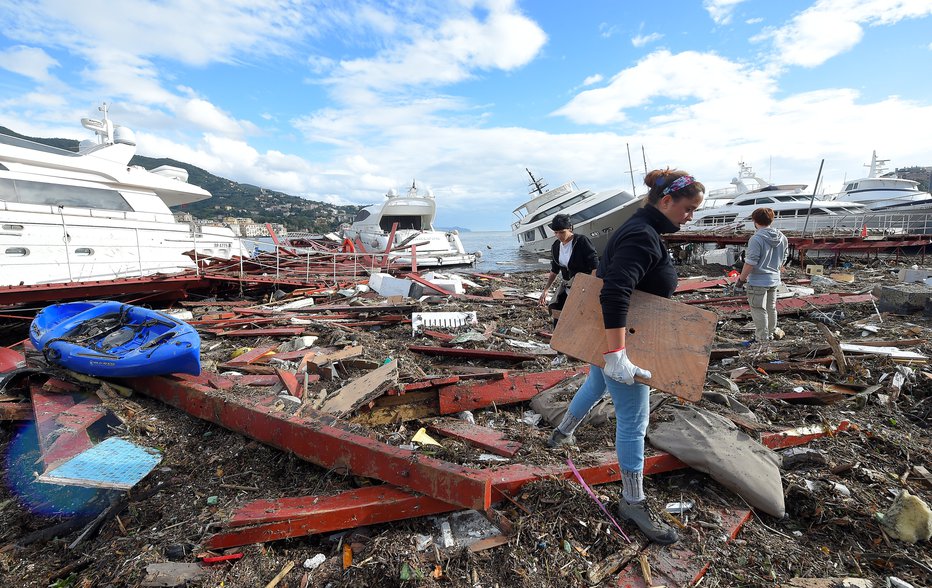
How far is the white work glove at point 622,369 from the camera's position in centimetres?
217

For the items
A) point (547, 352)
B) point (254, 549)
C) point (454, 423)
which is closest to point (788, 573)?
point (454, 423)

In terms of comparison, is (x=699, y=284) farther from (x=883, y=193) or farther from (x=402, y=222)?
(x=883, y=193)

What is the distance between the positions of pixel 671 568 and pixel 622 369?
100 cm

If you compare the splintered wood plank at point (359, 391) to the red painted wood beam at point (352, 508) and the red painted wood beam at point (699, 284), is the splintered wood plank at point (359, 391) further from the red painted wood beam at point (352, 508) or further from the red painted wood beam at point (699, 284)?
the red painted wood beam at point (699, 284)

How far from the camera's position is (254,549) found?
2162 mm

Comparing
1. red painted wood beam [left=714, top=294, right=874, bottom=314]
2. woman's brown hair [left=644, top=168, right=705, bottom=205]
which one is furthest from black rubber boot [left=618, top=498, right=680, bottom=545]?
red painted wood beam [left=714, top=294, right=874, bottom=314]

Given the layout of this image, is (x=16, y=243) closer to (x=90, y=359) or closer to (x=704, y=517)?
(x=90, y=359)

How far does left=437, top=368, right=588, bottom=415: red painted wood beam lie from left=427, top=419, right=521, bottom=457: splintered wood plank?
0.66ft

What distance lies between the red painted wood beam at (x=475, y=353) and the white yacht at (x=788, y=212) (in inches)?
834

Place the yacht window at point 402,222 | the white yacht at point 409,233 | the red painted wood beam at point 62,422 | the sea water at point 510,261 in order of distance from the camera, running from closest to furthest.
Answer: the red painted wood beam at point 62,422 < the white yacht at point 409,233 < the sea water at point 510,261 < the yacht window at point 402,222

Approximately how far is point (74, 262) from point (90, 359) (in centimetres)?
896

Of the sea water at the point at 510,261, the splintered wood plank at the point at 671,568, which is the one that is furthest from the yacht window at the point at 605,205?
the splintered wood plank at the point at 671,568

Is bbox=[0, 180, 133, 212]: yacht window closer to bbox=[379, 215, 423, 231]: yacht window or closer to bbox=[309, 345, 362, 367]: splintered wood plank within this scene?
bbox=[309, 345, 362, 367]: splintered wood plank

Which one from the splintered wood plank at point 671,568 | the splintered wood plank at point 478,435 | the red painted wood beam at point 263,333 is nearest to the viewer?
the splintered wood plank at point 671,568
